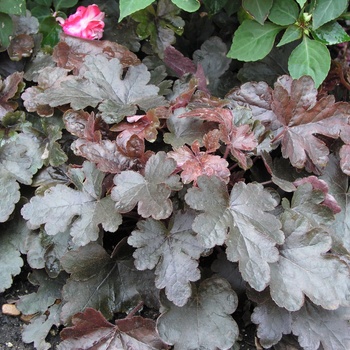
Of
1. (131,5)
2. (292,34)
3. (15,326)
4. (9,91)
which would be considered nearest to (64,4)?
(9,91)

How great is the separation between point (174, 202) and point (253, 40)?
0.63m

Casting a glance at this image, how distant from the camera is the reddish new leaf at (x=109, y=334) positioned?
1385 mm

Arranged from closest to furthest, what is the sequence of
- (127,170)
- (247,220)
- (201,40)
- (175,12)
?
(247,220) < (127,170) < (175,12) < (201,40)

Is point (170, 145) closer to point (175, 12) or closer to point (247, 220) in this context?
point (247, 220)

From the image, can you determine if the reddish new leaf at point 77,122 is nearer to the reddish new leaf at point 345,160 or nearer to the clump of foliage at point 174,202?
the clump of foliage at point 174,202

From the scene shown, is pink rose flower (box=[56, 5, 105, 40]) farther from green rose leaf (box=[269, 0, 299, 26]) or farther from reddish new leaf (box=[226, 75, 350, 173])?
reddish new leaf (box=[226, 75, 350, 173])

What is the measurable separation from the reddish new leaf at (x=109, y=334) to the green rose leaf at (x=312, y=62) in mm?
900

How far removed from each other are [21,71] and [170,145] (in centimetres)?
69

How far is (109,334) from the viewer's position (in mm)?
1407

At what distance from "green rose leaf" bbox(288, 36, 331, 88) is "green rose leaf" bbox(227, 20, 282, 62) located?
101 millimetres

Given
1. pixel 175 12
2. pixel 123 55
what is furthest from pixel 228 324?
pixel 175 12

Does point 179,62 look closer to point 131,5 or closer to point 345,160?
point 131,5

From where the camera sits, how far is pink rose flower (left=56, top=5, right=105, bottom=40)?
1.91 m

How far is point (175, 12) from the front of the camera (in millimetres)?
1962
